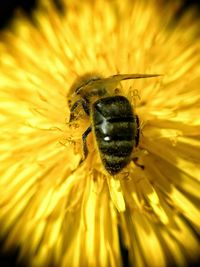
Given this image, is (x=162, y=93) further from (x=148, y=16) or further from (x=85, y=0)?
(x=85, y=0)

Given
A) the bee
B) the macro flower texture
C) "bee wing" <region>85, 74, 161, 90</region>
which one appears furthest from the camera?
the macro flower texture

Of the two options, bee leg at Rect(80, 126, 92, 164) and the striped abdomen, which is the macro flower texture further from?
the striped abdomen

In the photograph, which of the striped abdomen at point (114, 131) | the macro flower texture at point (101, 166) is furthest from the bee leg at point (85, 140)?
the striped abdomen at point (114, 131)

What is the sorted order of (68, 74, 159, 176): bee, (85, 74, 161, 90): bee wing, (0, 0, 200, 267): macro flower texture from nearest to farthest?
1. (68, 74, 159, 176): bee
2. (85, 74, 161, 90): bee wing
3. (0, 0, 200, 267): macro flower texture

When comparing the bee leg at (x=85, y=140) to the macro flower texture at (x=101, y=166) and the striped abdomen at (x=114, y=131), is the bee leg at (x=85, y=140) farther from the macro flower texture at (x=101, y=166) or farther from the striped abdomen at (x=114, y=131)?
the striped abdomen at (x=114, y=131)

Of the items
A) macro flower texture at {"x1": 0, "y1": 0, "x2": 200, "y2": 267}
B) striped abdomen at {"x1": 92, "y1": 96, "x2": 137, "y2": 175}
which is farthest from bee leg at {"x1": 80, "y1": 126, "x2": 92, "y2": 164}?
striped abdomen at {"x1": 92, "y1": 96, "x2": 137, "y2": 175}

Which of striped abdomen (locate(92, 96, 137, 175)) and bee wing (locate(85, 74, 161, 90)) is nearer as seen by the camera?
striped abdomen (locate(92, 96, 137, 175))

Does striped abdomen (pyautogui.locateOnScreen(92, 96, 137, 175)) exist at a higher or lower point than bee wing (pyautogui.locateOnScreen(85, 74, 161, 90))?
lower
